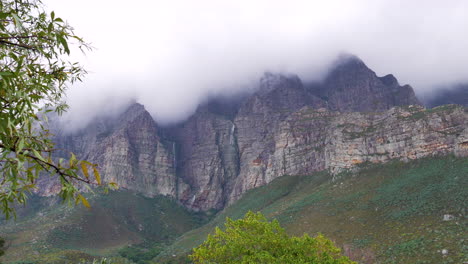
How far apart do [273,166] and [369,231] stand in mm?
103056

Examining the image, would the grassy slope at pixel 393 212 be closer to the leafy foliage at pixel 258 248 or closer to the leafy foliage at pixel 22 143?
Answer: the leafy foliage at pixel 258 248

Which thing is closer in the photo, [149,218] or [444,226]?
[444,226]

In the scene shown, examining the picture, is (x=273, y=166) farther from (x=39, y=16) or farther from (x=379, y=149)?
(x=39, y=16)

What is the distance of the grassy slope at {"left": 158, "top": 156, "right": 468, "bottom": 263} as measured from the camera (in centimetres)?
5044

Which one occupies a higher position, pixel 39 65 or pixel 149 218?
pixel 39 65

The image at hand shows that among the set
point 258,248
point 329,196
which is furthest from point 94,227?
point 258,248

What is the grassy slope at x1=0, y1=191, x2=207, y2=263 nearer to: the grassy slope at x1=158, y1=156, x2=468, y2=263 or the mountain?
the mountain

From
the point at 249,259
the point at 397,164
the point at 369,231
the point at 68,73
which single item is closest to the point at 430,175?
the point at 397,164

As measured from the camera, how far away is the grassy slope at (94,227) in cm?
9158

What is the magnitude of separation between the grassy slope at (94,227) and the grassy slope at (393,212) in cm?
3187

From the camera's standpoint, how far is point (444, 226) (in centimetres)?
5431

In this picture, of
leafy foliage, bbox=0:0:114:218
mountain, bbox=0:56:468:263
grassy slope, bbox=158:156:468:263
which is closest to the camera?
leafy foliage, bbox=0:0:114:218

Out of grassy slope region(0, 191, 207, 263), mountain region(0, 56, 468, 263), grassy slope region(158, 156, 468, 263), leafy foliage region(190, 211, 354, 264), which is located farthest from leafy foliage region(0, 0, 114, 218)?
grassy slope region(0, 191, 207, 263)

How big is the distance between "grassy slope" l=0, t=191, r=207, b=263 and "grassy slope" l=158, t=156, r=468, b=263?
31866mm
